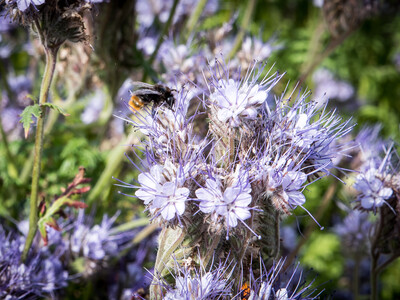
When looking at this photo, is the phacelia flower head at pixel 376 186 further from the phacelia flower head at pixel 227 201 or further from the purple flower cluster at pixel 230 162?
the phacelia flower head at pixel 227 201

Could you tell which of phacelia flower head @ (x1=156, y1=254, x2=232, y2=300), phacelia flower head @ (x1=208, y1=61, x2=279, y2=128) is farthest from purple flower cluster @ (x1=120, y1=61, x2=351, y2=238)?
phacelia flower head @ (x1=156, y1=254, x2=232, y2=300)

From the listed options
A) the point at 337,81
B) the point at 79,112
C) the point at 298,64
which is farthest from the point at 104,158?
the point at 337,81

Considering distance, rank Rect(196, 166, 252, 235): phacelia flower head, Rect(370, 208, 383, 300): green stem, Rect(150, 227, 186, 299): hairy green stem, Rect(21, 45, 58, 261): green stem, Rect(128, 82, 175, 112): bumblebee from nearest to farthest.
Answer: Rect(196, 166, 252, 235): phacelia flower head
Rect(150, 227, 186, 299): hairy green stem
Rect(21, 45, 58, 261): green stem
Rect(128, 82, 175, 112): bumblebee
Rect(370, 208, 383, 300): green stem

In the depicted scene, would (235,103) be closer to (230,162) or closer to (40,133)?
(230,162)

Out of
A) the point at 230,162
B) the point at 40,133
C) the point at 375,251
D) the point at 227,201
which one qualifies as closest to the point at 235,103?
the point at 230,162

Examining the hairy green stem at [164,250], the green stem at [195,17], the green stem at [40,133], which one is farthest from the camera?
the green stem at [195,17]

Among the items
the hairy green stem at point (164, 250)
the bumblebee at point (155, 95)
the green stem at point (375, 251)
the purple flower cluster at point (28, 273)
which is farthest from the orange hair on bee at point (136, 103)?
the green stem at point (375, 251)

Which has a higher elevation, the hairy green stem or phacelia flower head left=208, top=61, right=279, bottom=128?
phacelia flower head left=208, top=61, right=279, bottom=128

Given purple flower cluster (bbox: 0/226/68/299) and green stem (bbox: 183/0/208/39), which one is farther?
green stem (bbox: 183/0/208/39)

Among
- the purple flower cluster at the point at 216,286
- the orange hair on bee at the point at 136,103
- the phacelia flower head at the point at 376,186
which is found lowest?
the purple flower cluster at the point at 216,286

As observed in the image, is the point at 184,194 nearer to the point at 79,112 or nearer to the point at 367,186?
the point at 367,186

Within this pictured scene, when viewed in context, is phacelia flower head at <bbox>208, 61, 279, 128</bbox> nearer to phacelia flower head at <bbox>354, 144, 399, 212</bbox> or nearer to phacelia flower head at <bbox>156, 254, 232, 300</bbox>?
phacelia flower head at <bbox>156, 254, 232, 300</bbox>
